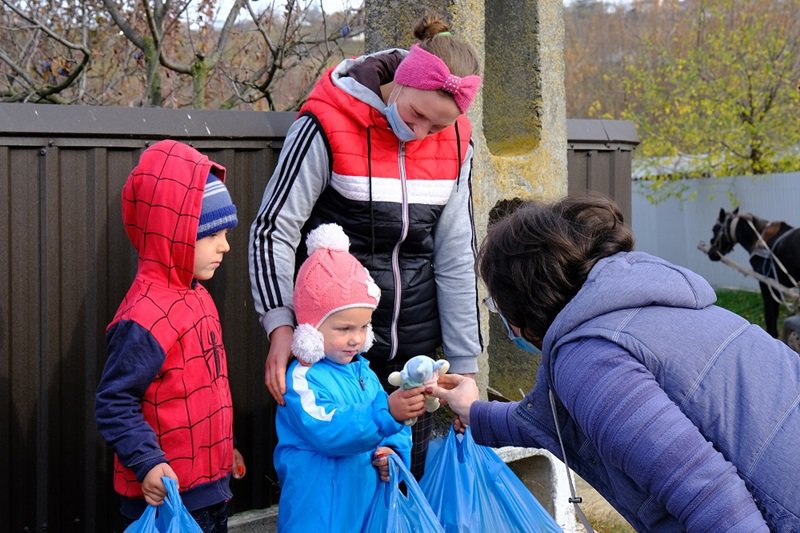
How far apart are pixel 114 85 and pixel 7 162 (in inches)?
141

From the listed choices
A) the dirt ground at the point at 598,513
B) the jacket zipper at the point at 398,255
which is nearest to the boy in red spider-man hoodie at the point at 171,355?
the jacket zipper at the point at 398,255

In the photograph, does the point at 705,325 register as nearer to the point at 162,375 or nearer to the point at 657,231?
the point at 162,375

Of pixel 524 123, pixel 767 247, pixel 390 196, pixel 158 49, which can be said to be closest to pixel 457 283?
pixel 390 196

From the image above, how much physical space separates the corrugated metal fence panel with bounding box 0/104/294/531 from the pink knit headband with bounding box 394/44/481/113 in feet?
3.11

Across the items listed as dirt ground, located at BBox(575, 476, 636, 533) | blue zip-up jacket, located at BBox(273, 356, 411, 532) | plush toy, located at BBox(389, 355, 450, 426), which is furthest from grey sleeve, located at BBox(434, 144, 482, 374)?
dirt ground, located at BBox(575, 476, 636, 533)

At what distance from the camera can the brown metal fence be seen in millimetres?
2914

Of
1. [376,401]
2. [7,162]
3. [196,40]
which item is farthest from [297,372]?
[196,40]

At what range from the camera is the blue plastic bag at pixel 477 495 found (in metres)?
2.86

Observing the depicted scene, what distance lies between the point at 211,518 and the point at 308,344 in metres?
0.66

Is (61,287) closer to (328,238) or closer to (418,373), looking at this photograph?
(328,238)

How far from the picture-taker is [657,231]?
19219mm

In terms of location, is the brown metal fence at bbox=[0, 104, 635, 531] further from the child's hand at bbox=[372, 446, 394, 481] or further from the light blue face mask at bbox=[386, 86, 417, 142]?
the child's hand at bbox=[372, 446, 394, 481]

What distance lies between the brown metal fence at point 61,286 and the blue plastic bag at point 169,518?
0.76 m

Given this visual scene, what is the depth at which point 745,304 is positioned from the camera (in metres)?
15.0
